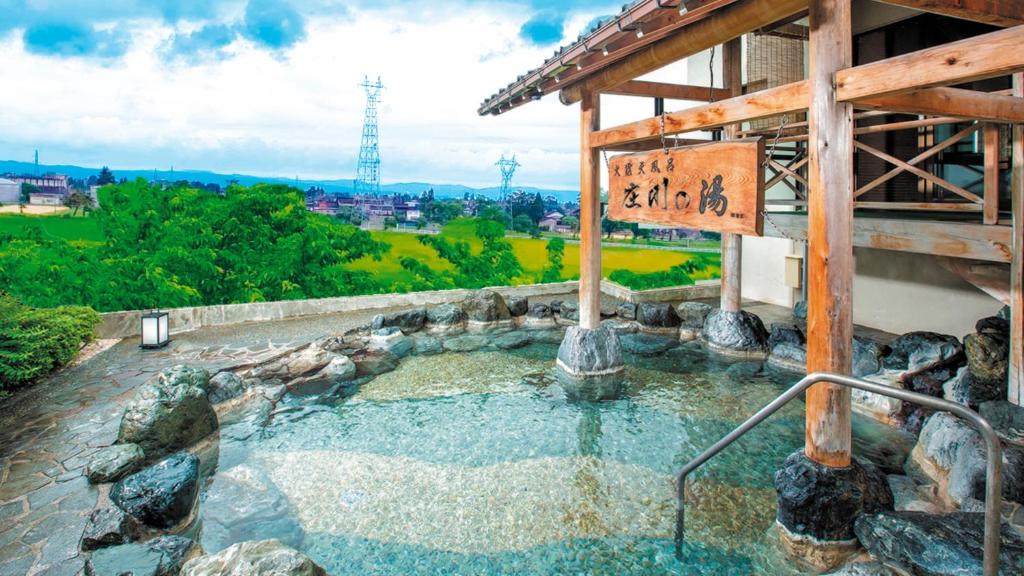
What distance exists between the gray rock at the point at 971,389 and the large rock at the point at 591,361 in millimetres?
3564

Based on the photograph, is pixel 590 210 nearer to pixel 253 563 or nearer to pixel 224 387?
pixel 224 387

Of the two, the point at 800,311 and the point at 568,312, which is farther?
the point at 568,312

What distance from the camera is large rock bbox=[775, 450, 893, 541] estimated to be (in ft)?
12.5

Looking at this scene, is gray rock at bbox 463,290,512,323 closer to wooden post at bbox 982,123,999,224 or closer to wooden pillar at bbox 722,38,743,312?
wooden pillar at bbox 722,38,743,312

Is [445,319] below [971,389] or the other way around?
the other way around

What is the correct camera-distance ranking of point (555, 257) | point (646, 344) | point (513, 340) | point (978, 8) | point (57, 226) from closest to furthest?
point (978, 8), point (646, 344), point (513, 340), point (57, 226), point (555, 257)

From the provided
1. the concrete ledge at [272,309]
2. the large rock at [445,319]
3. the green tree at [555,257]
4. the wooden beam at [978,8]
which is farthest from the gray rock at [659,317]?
the wooden beam at [978,8]

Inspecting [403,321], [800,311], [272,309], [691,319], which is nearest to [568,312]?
[691,319]

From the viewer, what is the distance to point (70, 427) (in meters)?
5.46

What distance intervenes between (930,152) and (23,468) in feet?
30.2

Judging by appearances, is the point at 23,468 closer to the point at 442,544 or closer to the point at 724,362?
the point at 442,544

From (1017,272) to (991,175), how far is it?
1015 mm

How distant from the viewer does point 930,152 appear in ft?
19.7

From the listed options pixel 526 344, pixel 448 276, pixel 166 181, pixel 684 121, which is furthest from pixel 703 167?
pixel 166 181
